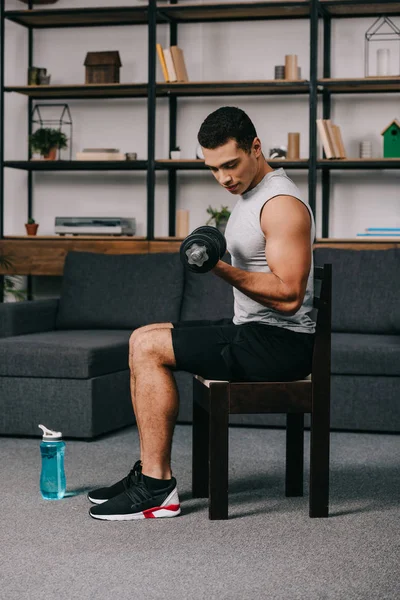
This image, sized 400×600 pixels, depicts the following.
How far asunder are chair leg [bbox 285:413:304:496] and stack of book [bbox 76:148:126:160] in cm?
275

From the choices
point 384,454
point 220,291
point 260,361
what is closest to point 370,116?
point 220,291

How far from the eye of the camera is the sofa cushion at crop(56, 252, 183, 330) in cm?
465

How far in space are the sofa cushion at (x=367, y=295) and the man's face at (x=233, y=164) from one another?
5.98 ft

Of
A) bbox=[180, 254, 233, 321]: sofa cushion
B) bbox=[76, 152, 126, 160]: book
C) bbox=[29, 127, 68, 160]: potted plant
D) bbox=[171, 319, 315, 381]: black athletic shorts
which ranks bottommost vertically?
bbox=[171, 319, 315, 381]: black athletic shorts

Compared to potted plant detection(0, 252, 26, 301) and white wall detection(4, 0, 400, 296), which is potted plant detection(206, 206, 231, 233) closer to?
white wall detection(4, 0, 400, 296)

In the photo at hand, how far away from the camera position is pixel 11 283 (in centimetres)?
556

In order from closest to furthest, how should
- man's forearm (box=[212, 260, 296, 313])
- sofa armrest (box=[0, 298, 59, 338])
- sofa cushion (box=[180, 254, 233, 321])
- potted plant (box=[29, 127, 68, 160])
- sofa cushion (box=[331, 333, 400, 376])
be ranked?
1. man's forearm (box=[212, 260, 296, 313])
2. sofa cushion (box=[331, 333, 400, 376])
3. sofa armrest (box=[0, 298, 59, 338])
4. sofa cushion (box=[180, 254, 233, 321])
5. potted plant (box=[29, 127, 68, 160])

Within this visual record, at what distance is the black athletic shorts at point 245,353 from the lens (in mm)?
2664

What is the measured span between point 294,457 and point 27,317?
6.31 feet

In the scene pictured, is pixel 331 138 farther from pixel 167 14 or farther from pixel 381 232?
pixel 167 14

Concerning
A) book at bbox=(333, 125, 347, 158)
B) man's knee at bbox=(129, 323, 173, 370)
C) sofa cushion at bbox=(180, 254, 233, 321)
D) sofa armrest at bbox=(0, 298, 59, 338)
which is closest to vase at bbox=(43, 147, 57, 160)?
sofa armrest at bbox=(0, 298, 59, 338)

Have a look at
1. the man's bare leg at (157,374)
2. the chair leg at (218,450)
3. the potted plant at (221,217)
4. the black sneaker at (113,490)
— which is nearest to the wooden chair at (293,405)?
the chair leg at (218,450)

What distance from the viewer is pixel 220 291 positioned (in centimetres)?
462

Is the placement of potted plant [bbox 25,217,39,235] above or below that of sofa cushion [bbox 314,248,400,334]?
above
